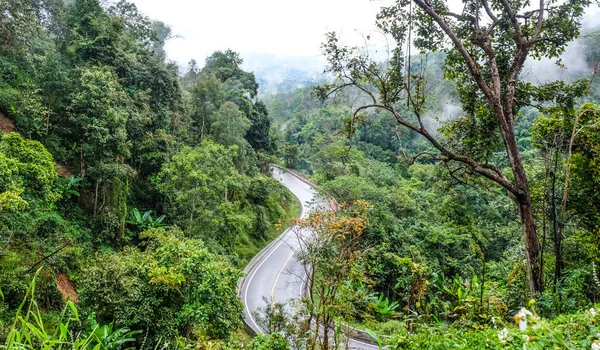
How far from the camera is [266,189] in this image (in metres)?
25.2

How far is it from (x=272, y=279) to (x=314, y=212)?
959cm

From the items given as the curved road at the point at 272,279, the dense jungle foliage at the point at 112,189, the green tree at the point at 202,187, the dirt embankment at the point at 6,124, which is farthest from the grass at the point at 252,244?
the dirt embankment at the point at 6,124

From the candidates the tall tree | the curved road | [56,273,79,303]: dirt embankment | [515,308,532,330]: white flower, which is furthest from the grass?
[515,308,532,330]: white flower

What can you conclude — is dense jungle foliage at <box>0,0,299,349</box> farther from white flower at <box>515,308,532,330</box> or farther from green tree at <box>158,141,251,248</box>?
white flower at <box>515,308,532,330</box>

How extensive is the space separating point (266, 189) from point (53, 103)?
13971mm

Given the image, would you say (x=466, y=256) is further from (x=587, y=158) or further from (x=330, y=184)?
(x=587, y=158)

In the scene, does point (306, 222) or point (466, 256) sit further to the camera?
point (466, 256)

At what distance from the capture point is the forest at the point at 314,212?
4.96m

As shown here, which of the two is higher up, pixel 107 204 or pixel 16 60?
pixel 16 60

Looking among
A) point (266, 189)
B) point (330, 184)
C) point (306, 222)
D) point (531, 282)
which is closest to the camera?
point (531, 282)

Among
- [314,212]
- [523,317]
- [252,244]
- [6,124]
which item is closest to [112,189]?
[6,124]

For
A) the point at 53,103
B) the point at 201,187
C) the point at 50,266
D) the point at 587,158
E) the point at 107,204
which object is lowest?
the point at 50,266

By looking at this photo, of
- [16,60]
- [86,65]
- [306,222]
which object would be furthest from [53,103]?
[306,222]

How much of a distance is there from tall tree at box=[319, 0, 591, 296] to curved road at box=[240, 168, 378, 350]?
33.2ft
